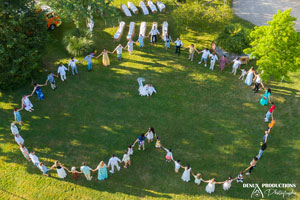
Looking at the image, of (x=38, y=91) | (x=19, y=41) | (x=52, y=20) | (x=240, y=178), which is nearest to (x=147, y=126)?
(x=240, y=178)

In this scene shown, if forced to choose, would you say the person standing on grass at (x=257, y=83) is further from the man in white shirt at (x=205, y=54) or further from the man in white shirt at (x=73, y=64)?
the man in white shirt at (x=73, y=64)

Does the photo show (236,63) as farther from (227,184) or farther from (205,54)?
(227,184)

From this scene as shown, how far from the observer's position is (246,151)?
52.7ft

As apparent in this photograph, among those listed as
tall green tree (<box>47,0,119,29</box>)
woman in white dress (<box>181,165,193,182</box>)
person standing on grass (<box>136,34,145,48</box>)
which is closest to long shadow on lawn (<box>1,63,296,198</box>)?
woman in white dress (<box>181,165,193,182</box>)

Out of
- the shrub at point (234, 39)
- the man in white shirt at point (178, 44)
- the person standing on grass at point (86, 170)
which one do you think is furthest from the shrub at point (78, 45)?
the person standing on grass at point (86, 170)

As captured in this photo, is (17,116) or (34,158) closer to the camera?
(34,158)

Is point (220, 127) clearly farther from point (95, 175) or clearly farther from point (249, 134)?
point (95, 175)

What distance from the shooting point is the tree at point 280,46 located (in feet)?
57.3

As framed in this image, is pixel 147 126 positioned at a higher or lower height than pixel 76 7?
lower

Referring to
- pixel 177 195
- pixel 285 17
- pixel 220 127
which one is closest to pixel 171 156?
pixel 177 195

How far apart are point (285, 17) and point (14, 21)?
1803 cm

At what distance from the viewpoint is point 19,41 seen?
1847cm

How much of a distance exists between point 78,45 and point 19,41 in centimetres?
550

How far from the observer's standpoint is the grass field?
571 inches
